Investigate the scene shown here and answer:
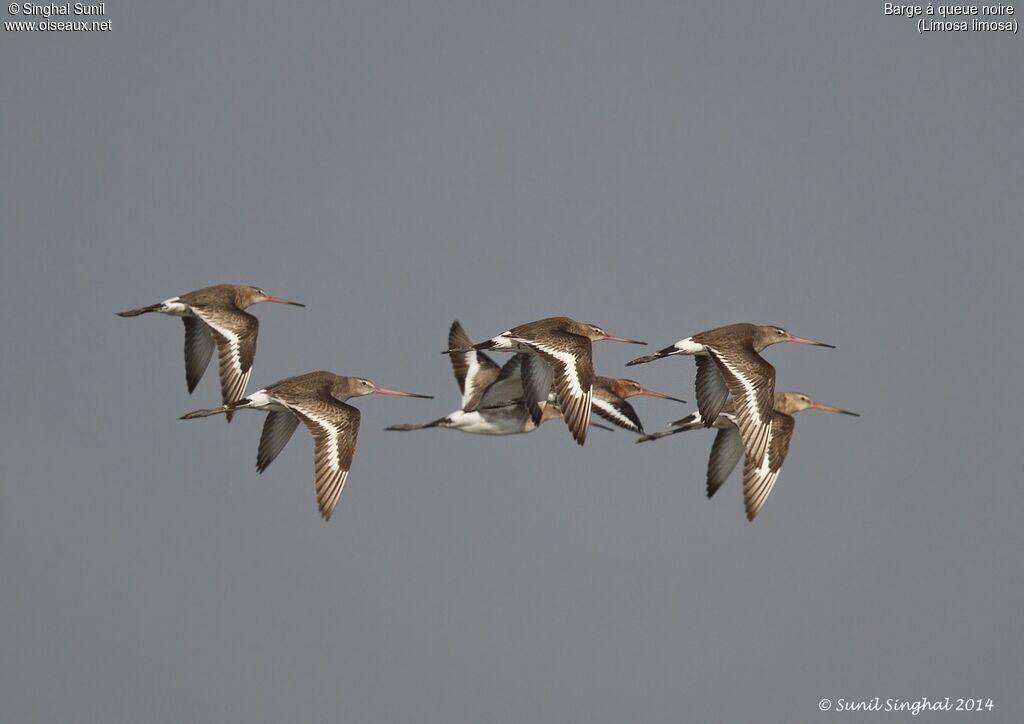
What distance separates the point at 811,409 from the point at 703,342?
365 centimetres

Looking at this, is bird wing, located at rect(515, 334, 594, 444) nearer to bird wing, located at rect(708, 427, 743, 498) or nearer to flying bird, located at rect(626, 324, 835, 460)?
flying bird, located at rect(626, 324, 835, 460)

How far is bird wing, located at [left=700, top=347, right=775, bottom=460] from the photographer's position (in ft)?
76.4

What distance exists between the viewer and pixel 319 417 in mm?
23688

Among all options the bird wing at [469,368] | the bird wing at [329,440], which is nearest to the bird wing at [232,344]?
the bird wing at [329,440]

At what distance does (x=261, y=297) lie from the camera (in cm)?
2734

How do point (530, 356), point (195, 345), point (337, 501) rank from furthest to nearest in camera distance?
point (195, 345), point (530, 356), point (337, 501)

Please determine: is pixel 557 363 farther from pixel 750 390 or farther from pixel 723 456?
pixel 723 456

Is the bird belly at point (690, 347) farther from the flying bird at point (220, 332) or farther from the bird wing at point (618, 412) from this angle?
the flying bird at point (220, 332)

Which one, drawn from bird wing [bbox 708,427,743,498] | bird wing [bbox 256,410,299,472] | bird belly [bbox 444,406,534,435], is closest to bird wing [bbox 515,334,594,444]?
bird belly [bbox 444,406,534,435]

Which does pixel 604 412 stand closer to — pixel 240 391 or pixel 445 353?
pixel 445 353

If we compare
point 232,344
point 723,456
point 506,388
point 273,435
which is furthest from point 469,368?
point 723,456

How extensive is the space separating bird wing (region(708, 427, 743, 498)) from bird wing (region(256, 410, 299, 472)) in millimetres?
5159

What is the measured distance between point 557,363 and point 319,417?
277cm

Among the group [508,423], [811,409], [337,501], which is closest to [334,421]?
[337,501]
